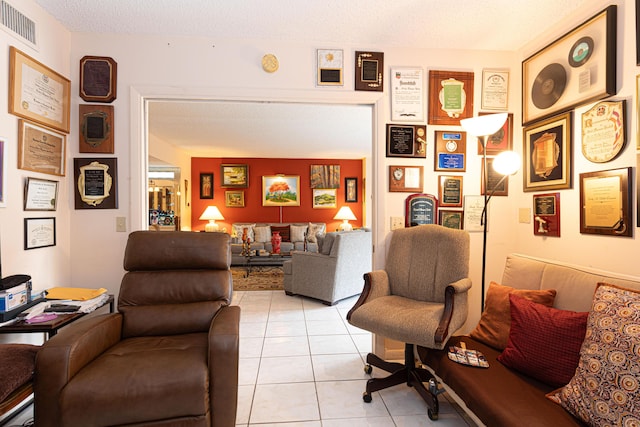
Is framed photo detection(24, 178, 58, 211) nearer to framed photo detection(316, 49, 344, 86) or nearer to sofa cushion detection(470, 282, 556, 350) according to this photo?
framed photo detection(316, 49, 344, 86)

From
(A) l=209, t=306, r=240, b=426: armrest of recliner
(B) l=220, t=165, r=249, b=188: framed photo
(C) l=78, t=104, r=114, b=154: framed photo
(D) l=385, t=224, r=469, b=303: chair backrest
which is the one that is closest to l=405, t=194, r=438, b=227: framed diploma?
(D) l=385, t=224, r=469, b=303: chair backrest

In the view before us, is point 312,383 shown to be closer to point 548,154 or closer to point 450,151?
point 450,151

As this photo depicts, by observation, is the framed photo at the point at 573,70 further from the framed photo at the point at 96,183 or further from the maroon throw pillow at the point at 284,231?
the maroon throw pillow at the point at 284,231

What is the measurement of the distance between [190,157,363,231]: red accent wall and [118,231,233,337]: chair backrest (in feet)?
18.9

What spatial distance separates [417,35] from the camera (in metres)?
2.36

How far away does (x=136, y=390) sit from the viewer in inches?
53.0

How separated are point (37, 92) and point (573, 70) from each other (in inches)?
134

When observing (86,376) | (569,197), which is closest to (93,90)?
(86,376)

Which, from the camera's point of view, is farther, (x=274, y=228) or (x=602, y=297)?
(x=274, y=228)

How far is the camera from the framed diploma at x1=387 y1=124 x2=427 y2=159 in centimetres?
253

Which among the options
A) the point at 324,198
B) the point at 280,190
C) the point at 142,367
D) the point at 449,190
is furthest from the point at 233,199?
the point at 142,367

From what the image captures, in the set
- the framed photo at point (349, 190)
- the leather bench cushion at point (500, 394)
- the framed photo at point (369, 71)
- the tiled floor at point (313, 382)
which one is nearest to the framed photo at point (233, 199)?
the framed photo at point (349, 190)

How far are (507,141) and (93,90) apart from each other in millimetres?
3171

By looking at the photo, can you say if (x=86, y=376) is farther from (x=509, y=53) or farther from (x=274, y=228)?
(x=274, y=228)
